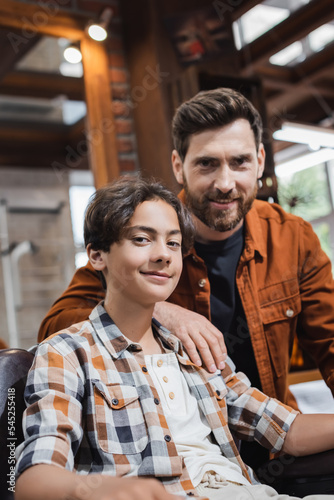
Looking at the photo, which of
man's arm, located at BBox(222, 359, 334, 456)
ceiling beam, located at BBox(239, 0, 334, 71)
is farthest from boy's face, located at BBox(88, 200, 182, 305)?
ceiling beam, located at BBox(239, 0, 334, 71)

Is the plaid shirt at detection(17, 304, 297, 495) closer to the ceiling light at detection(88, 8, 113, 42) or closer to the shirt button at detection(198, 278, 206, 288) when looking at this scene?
the shirt button at detection(198, 278, 206, 288)

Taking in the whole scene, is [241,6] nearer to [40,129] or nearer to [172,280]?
[172,280]

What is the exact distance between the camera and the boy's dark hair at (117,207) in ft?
4.50

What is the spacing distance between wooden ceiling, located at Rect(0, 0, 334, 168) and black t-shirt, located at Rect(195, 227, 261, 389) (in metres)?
1.70

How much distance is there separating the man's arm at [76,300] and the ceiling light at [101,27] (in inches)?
69.8

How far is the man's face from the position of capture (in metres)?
1.73

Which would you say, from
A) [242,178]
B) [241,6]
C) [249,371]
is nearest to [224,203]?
[242,178]

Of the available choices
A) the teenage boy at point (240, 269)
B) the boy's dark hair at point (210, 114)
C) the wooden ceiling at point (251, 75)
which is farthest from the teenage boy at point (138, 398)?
the wooden ceiling at point (251, 75)

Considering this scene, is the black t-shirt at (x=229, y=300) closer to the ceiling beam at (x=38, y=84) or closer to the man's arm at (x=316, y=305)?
the man's arm at (x=316, y=305)

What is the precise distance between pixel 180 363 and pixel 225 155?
2.10 feet

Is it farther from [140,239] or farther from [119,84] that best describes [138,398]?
[119,84]

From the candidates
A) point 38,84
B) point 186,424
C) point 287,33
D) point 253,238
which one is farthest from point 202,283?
point 38,84

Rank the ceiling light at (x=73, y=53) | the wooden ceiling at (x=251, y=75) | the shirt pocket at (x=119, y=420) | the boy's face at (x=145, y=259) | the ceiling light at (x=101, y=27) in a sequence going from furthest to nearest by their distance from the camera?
the wooden ceiling at (x=251, y=75) → the ceiling light at (x=73, y=53) → the ceiling light at (x=101, y=27) → the boy's face at (x=145, y=259) → the shirt pocket at (x=119, y=420)

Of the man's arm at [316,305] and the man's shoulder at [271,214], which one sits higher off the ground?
the man's shoulder at [271,214]
